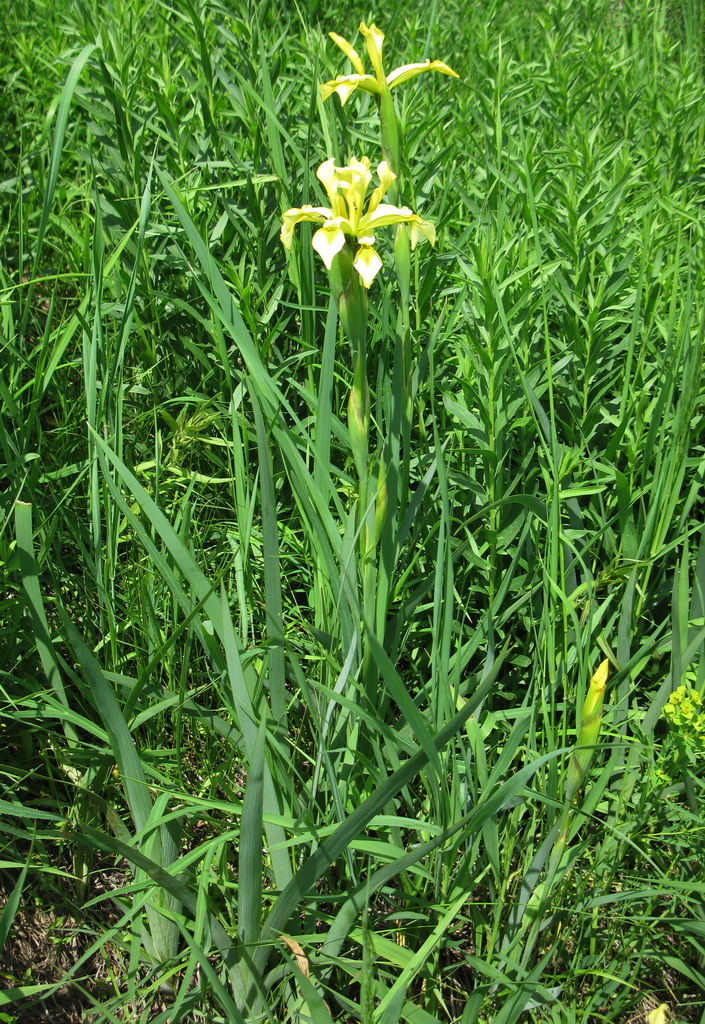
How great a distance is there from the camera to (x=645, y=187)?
2.30m

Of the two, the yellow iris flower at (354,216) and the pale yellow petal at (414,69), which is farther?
the pale yellow petal at (414,69)

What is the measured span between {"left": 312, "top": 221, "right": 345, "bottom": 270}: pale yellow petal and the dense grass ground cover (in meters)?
0.23

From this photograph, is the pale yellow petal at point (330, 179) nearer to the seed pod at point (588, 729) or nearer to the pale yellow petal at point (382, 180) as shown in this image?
the pale yellow petal at point (382, 180)

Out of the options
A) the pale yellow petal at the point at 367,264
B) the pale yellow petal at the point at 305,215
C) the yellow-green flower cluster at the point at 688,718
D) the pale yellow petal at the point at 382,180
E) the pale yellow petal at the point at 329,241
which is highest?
the pale yellow petal at the point at 382,180

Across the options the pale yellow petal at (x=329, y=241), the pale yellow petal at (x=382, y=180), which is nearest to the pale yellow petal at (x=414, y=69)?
the pale yellow petal at (x=382, y=180)

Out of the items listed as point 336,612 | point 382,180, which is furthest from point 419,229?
point 336,612

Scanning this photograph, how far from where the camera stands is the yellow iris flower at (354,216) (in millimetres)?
1123

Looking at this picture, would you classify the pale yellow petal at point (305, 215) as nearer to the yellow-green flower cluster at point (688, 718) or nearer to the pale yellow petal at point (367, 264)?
the pale yellow petal at point (367, 264)

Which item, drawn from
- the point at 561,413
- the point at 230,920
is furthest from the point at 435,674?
the point at 561,413

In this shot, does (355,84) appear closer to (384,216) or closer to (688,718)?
(384,216)

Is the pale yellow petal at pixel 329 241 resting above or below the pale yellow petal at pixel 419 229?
above

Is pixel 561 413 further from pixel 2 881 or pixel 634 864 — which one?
pixel 2 881

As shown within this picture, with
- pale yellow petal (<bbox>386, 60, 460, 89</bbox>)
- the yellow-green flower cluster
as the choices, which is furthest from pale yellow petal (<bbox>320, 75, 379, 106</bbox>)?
the yellow-green flower cluster

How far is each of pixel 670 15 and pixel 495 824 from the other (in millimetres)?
4531
